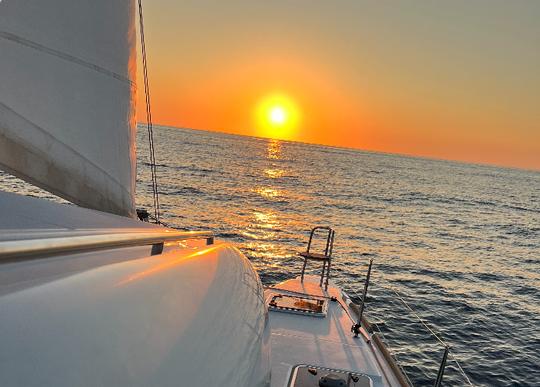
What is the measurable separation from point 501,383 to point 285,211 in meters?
29.8

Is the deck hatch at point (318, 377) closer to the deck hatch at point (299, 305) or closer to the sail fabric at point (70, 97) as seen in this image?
the deck hatch at point (299, 305)

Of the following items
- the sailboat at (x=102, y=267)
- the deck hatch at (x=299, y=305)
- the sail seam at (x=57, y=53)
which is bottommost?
the deck hatch at (x=299, y=305)

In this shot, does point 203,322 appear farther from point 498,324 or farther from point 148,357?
point 498,324

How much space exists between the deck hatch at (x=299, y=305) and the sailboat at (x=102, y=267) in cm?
69

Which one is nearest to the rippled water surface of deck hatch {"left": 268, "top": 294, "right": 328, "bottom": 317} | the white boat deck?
deck hatch {"left": 268, "top": 294, "right": 328, "bottom": 317}

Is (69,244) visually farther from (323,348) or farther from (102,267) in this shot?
(323,348)

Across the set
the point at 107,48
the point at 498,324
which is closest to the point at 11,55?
the point at 107,48

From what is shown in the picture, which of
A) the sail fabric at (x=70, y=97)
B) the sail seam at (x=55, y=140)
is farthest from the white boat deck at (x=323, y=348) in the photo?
the sail seam at (x=55, y=140)

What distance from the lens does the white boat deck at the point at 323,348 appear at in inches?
255

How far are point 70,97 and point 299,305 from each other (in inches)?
241

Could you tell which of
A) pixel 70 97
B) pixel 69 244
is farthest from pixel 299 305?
pixel 69 244

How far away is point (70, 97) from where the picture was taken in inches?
198

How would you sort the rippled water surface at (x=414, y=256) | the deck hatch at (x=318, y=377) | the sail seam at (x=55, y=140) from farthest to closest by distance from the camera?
the rippled water surface at (x=414, y=256)
the deck hatch at (x=318, y=377)
the sail seam at (x=55, y=140)

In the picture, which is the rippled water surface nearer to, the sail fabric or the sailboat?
the sailboat
